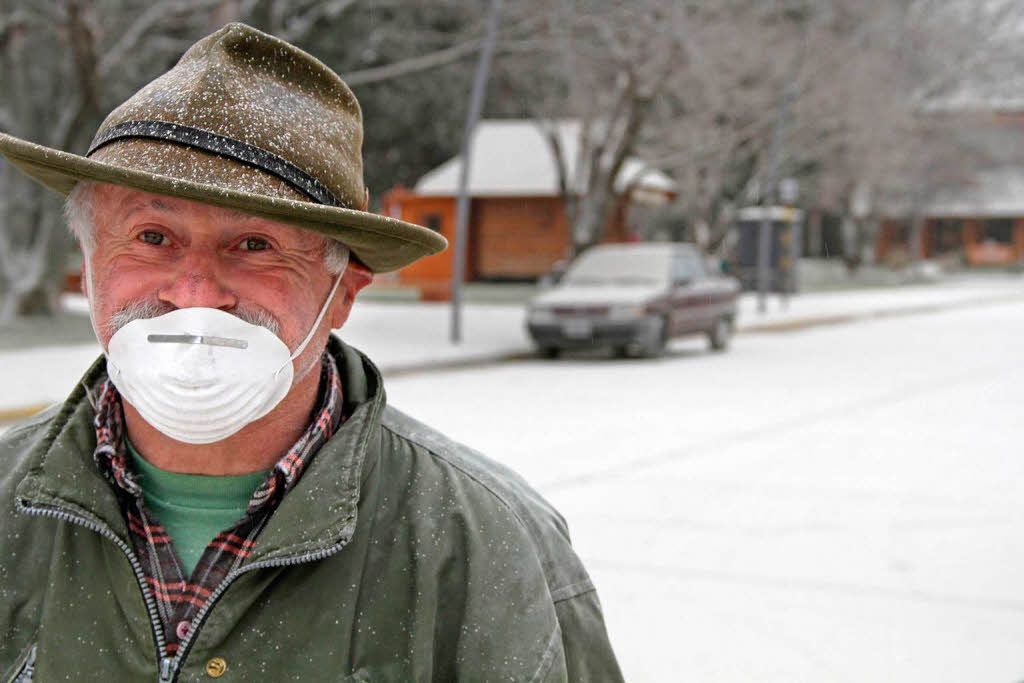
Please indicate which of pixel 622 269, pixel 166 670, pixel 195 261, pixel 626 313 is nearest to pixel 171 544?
pixel 166 670

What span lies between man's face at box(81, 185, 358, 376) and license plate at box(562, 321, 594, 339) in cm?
1507

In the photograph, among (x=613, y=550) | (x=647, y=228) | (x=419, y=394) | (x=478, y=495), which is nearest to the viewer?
(x=478, y=495)

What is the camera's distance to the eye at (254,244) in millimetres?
1981

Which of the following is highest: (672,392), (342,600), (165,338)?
(165,338)

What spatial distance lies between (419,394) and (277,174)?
442 inches

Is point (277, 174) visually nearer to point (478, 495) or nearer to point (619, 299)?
point (478, 495)

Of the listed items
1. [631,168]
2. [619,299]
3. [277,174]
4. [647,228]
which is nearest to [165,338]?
[277,174]

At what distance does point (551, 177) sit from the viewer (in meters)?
37.4

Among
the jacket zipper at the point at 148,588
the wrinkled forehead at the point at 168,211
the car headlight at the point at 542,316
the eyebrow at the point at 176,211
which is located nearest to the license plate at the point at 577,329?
the car headlight at the point at 542,316

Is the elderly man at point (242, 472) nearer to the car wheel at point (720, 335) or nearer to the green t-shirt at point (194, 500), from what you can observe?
the green t-shirt at point (194, 500)

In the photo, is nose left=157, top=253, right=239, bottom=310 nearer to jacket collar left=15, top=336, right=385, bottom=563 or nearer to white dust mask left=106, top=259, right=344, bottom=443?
white dust mask left=106, top=259, right=344, bottom=443

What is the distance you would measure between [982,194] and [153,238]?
68.1 m

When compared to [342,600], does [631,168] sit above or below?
above

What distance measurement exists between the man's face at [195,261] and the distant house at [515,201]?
3319cm
